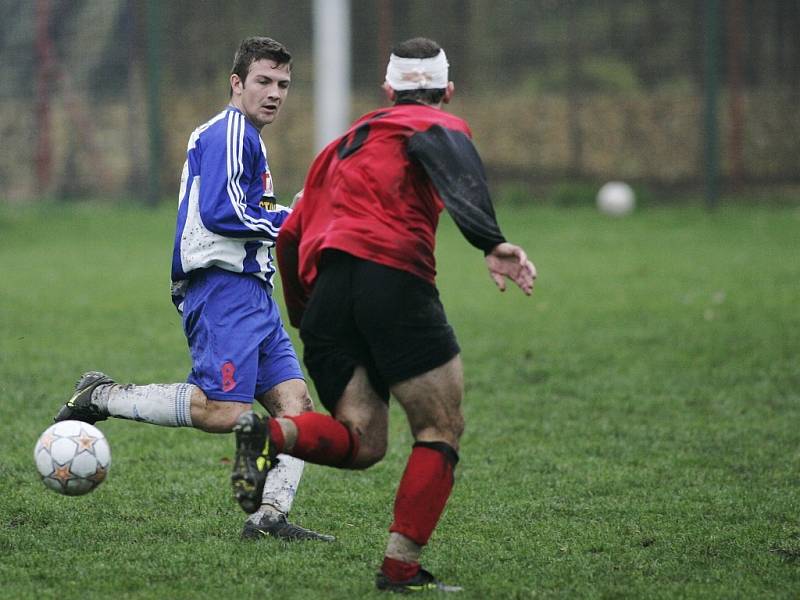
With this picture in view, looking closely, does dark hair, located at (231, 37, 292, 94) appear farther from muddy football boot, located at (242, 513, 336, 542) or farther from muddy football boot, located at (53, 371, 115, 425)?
muddy football boot, located at (242, 513, 336, 542)

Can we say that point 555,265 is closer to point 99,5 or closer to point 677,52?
point 677,52

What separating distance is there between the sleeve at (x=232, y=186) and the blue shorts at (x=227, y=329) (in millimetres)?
250

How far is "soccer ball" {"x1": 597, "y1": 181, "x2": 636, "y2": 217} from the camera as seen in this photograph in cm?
1753

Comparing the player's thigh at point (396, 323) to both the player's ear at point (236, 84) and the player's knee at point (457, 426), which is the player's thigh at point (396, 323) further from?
the player's ear at point (236, 84)

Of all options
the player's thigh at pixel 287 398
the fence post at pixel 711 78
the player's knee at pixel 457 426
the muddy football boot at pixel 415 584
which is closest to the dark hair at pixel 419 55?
the player's knee at pixel 457 426

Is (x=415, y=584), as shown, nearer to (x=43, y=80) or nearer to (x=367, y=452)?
(x=367, y=452)

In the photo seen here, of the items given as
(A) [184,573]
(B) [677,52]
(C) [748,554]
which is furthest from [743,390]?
(B) [677,52]

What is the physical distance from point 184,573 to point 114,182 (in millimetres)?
14384

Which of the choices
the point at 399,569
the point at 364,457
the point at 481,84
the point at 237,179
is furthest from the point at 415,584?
the point at 481,84

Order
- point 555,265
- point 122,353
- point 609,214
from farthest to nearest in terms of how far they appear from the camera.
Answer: point 609,214, point 555,265, point 122,353

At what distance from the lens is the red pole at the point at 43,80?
18.0m

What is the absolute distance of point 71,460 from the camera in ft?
15.2

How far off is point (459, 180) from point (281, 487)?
5.52 ft

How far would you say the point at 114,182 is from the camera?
18.3 meters
